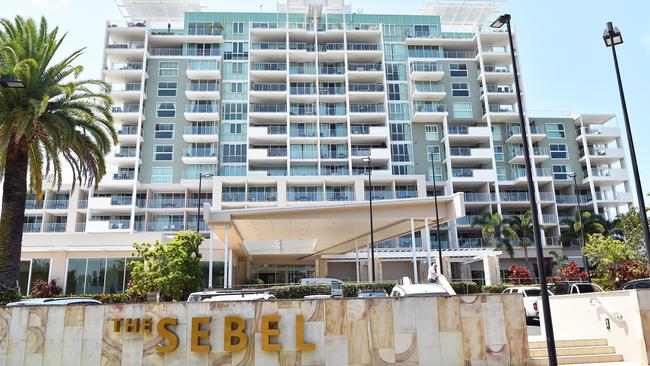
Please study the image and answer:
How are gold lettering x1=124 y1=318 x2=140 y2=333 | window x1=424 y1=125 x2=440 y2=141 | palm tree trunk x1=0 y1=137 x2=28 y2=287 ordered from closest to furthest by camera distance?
gold lettering x1=124 y1=318 x2=140 y2=333 → palm tree trunk x1=0 y1=137 x2=28 y2=287 → window x1=424 y1=125 x2=440 y2=141

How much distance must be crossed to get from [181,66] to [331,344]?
63.8m

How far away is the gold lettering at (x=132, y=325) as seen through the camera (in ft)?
39.9

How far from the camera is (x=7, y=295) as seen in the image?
18.9m

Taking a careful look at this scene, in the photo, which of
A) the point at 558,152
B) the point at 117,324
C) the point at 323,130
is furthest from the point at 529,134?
the point at 117,324

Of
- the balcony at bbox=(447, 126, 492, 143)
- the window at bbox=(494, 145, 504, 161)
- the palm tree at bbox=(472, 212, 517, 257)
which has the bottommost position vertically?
the palm tree at bbox=(472, 212, 517, 257)

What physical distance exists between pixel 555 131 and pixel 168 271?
200 feet

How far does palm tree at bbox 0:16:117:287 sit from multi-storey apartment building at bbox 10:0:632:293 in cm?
3605

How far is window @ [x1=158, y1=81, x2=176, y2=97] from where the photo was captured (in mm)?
67875

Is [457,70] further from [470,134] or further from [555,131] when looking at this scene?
[555,131]

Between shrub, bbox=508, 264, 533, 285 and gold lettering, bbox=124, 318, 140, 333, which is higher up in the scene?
gold lettering, bbox=124, 318, 140, 333

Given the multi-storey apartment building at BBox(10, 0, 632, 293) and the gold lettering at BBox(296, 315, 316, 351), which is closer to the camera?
the gold lettering at BBox(296, 315, 316, 351)

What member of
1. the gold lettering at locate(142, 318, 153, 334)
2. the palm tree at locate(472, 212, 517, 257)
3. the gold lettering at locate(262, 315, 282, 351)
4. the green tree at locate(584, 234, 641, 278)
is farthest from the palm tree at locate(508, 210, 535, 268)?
the gold lettering at locate(142, 318, 153, 334)

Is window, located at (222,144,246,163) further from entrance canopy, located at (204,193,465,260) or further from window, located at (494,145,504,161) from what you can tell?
window, located at (494,145,504,161)

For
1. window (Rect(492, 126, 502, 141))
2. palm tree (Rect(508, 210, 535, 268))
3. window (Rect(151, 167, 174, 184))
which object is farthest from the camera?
window (Rect(492, 126, 502, 141))
